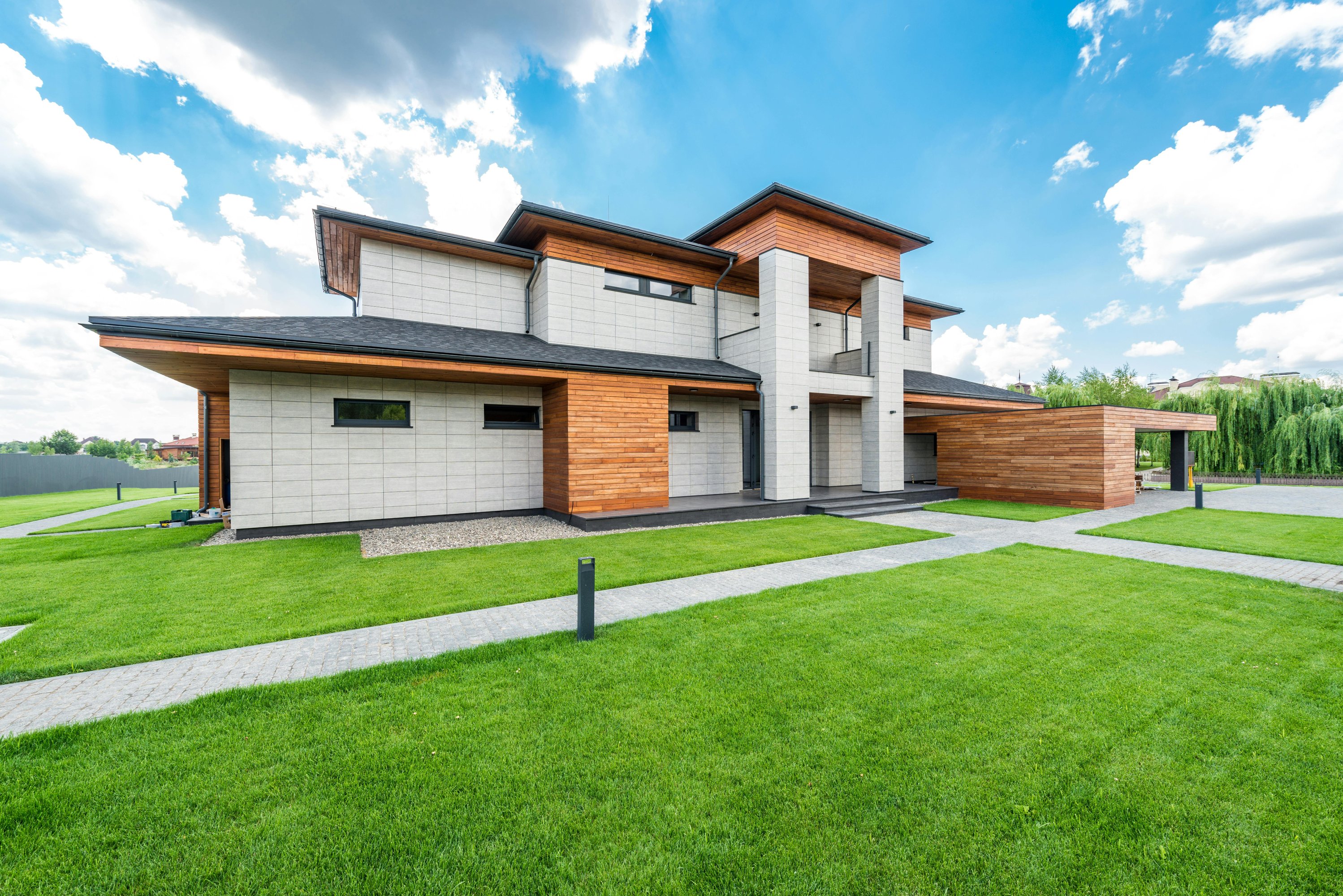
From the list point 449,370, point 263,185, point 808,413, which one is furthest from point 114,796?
point 263,185

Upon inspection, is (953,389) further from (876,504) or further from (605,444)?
(605,444)

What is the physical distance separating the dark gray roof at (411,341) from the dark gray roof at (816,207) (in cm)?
410

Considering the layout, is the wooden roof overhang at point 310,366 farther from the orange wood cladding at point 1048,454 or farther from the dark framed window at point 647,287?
the orange wood cladding at point 1048,454

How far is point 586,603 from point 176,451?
75.2 meters

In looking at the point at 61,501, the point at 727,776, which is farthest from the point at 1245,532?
the point at 61,501

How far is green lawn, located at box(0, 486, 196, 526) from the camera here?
1397 cm

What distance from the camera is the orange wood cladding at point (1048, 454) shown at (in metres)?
13.1

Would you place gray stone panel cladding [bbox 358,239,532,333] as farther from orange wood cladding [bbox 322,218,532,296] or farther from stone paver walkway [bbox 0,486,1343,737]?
stone paver walkway [bbox 0,486,1343,737]

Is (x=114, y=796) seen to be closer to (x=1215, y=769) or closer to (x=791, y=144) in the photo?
(x=1215, y=769)

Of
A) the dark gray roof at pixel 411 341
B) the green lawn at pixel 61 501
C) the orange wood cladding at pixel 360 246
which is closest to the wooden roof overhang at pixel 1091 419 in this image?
the dark gray roof at pixel 411 341

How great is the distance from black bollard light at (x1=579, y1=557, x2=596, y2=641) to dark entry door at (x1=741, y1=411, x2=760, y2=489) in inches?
441

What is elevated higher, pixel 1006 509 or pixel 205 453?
pixel 205 453

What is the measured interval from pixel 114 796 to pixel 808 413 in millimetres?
12955

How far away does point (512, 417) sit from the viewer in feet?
39.9
